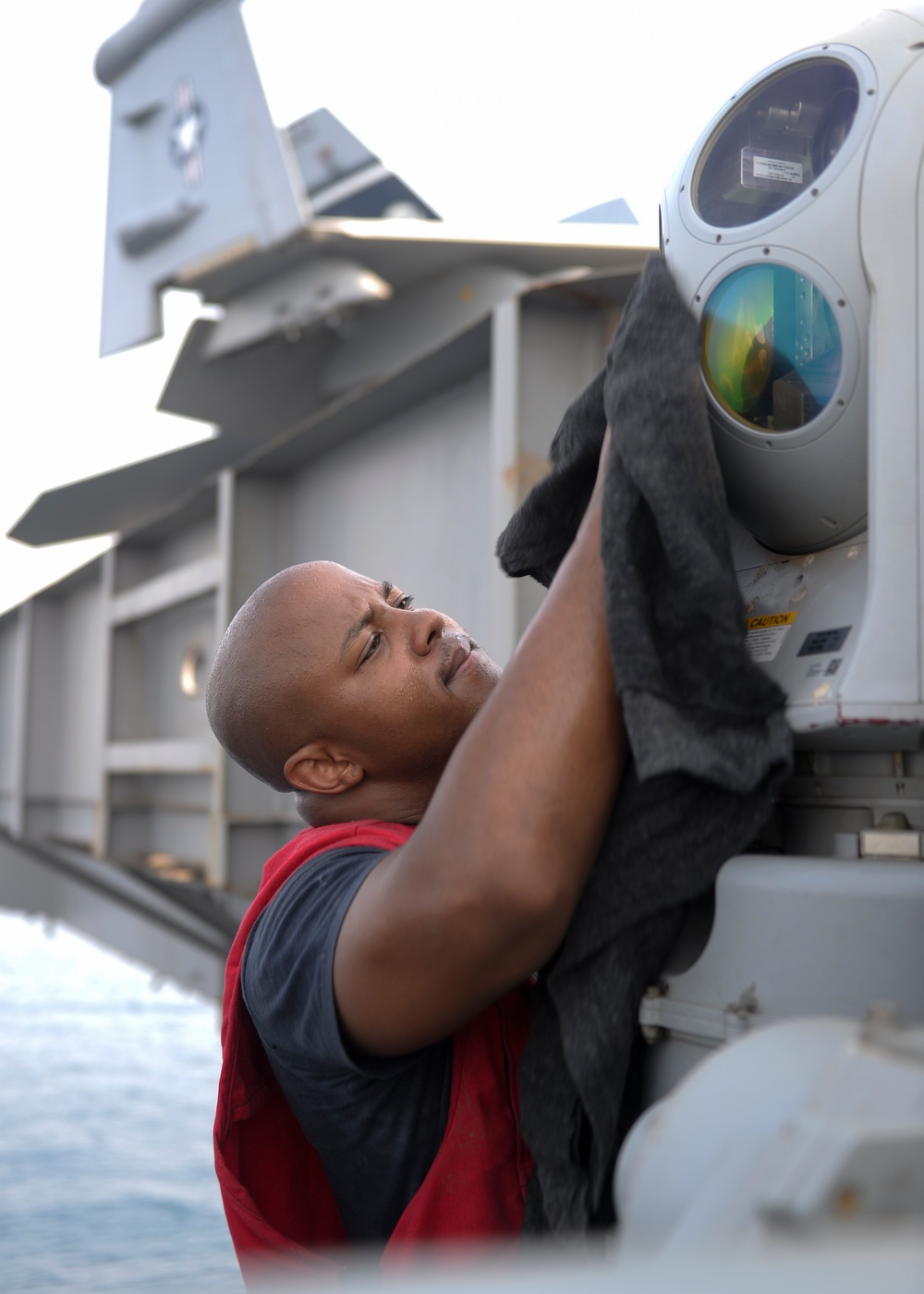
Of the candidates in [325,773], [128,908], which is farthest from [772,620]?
[128,908]

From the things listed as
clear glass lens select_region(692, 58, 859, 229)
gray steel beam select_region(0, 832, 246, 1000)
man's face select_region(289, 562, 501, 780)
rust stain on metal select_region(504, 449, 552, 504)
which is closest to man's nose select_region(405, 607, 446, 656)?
man's face select_region(289, 562, 501, 780)

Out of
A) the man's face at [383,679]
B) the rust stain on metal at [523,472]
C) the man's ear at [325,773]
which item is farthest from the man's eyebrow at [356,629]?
the rust stain on metal at [523,472]

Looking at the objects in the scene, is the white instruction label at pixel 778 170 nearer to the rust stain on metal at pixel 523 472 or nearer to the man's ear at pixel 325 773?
the man's ear at pixel 325 773

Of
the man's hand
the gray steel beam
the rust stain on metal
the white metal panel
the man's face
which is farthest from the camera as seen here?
the gray steel beam

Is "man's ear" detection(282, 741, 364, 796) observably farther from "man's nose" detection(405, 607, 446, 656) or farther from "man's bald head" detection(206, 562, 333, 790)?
"man's nose" detection(405, 607, 446, 656)

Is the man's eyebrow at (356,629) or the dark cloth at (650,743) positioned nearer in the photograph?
the dark cloth at (650,743)

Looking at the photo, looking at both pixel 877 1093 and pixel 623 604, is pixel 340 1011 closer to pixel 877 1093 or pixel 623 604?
pixel 623 604

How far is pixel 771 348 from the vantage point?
970 mm

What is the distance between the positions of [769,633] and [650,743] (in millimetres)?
245

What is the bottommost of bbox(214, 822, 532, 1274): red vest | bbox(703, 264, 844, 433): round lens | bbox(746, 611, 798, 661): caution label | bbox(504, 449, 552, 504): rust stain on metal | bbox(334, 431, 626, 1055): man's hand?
bbox(214, 822, 532, 1274): red vest

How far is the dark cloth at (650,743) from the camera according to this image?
843 mm

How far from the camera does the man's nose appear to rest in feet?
3.99

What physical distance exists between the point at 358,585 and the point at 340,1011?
1.51ft

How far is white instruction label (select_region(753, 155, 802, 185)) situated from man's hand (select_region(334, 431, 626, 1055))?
28cm
